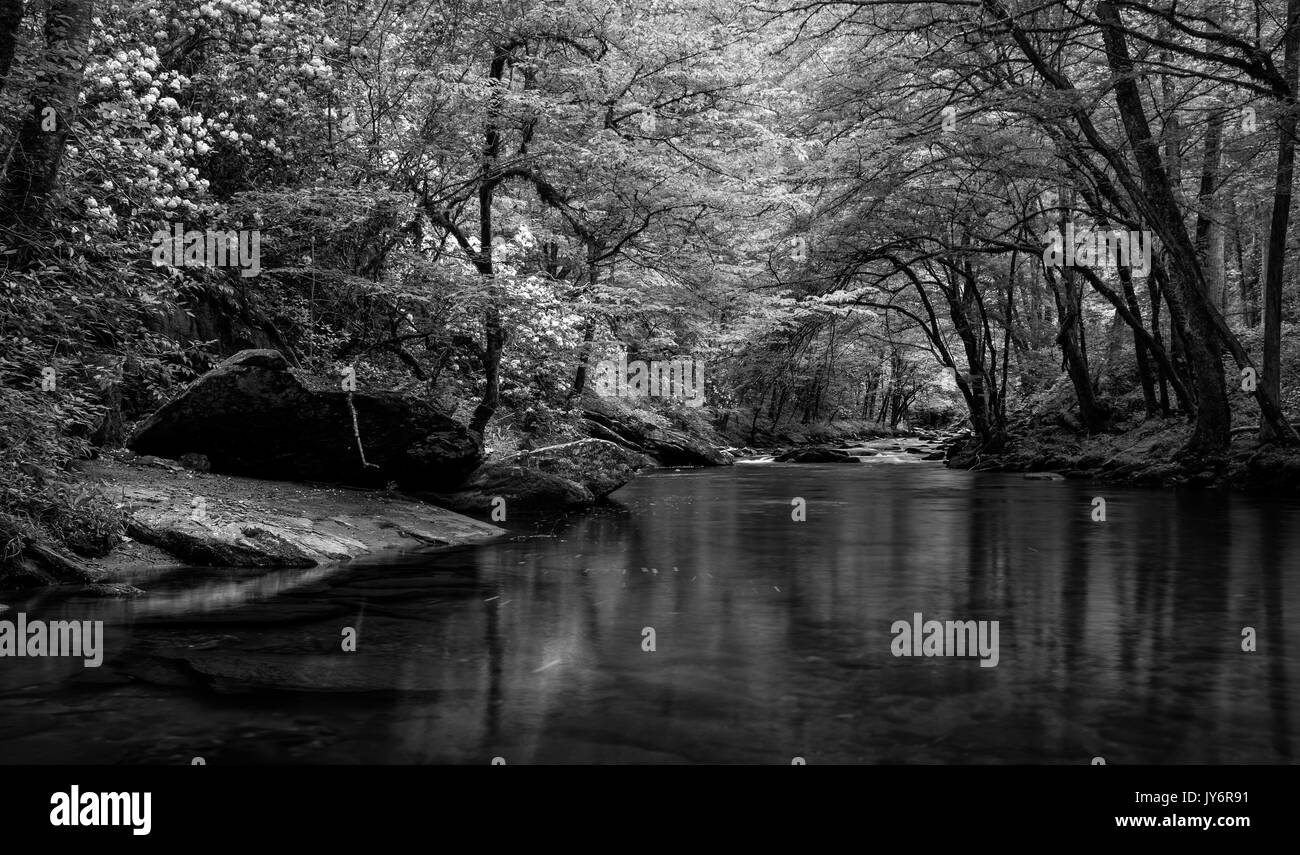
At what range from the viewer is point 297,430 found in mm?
11289

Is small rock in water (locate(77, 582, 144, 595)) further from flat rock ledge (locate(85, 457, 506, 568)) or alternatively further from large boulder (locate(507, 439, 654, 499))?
large boulder (locate(507, 439, 654, 499))

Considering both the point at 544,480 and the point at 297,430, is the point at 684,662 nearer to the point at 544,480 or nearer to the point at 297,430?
the point at 297,430

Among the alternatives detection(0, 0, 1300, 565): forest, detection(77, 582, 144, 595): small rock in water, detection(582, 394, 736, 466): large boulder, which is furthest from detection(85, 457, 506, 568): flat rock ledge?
detection(582, 394, 736, 466): large boulder

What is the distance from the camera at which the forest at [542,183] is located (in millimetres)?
8641

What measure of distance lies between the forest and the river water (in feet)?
10.4

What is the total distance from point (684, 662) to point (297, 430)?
7845 mm

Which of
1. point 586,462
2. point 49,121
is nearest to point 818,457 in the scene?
point 586,462

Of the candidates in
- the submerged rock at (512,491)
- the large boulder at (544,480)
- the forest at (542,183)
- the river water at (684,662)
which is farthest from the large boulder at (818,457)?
the river water at (684,662)

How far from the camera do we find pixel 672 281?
60.5 feet

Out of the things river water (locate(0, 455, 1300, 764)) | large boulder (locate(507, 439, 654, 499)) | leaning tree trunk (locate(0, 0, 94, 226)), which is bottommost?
river water (locate(0, 455, 1300, 764))

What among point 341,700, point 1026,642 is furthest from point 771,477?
point 341,700

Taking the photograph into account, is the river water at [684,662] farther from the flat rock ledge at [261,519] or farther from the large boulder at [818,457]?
the large boulder at [818,457]

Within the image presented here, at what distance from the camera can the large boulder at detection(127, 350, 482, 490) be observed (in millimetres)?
10797

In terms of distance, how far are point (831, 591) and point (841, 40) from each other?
44.9 feet
